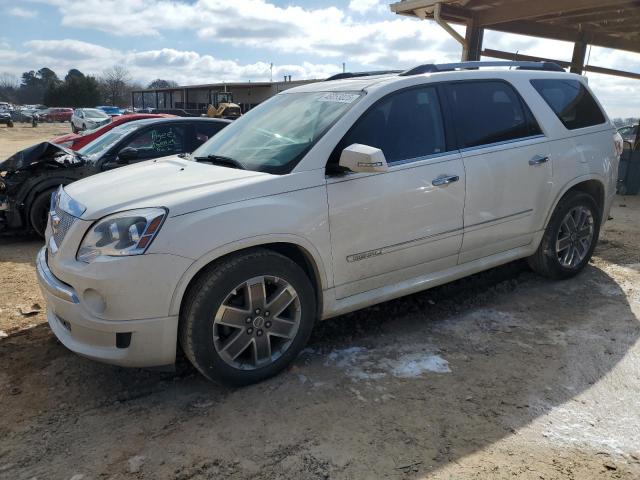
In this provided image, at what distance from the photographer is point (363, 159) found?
10.2 ft

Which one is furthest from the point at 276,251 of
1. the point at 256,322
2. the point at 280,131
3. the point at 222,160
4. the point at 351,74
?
the point at 351,74

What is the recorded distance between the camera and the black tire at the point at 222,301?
2.89 metres

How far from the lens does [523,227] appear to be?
4.38 metres

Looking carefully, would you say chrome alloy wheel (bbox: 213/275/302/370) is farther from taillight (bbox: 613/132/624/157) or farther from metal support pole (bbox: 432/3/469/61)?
metal support pole (bbox: 432/3/469/61)

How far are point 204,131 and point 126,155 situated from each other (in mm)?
1285

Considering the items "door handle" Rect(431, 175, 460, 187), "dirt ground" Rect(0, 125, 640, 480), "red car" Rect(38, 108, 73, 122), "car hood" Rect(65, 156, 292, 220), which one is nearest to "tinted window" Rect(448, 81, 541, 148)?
"door handle" Rect(431, 175, 460, 187)

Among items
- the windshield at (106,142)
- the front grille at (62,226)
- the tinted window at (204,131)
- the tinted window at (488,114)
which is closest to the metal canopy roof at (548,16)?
the tinted window at (204,131)

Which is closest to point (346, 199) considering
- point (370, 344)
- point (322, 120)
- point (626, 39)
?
point (322, 120)

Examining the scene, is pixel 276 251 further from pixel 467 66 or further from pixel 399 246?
pixel 467 66

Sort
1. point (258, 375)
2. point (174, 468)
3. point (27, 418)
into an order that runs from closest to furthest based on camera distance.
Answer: point (174, 468) < point (27, 418) < point (258, 375)

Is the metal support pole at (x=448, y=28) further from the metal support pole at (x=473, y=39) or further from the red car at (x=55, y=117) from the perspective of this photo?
the red car at (x=55, y=117)

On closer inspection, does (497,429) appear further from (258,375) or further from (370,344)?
(258,375)

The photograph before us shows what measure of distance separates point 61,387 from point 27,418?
12.8 inches

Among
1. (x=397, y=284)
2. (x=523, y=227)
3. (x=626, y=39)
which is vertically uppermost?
(x=626, y=39)
